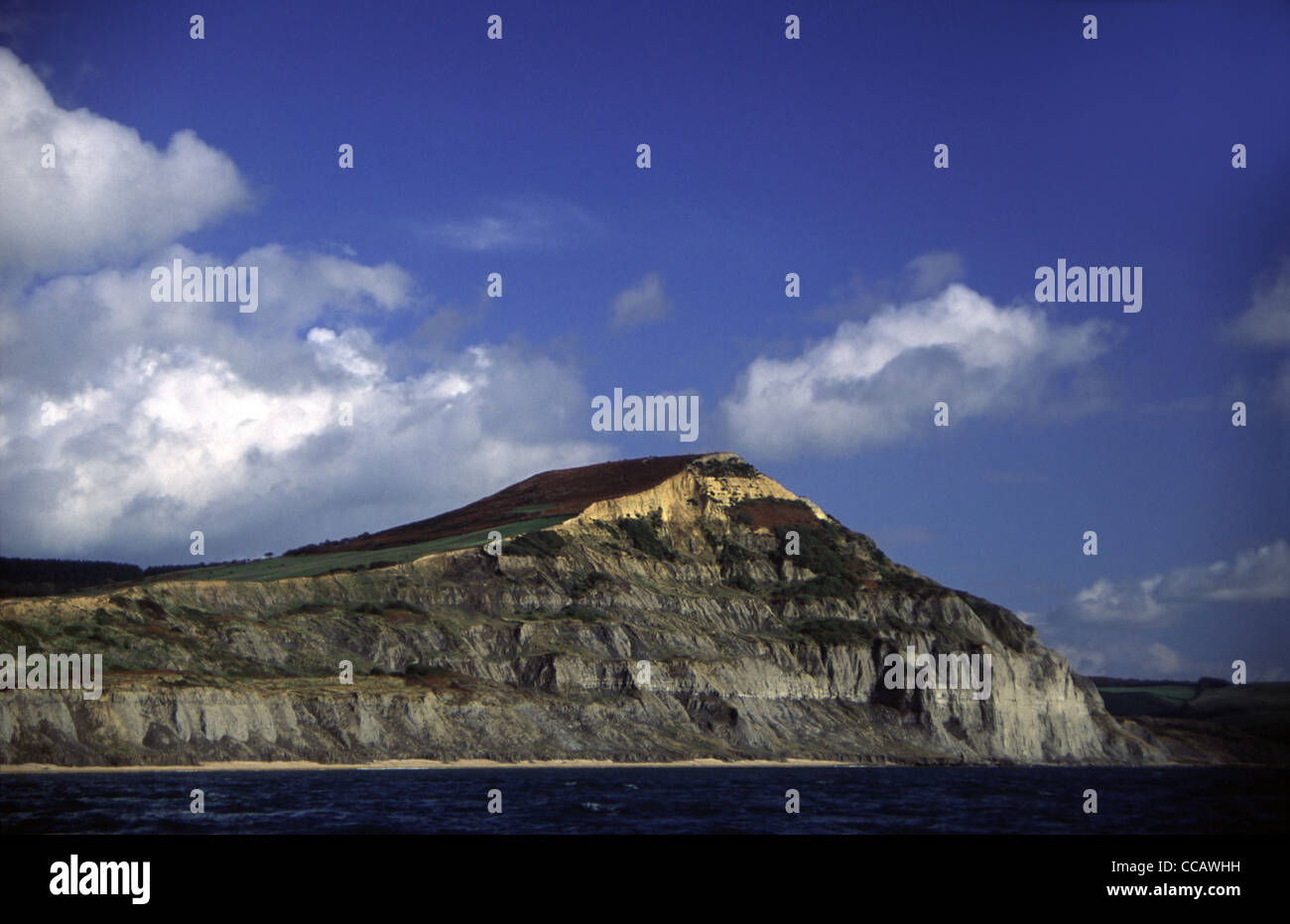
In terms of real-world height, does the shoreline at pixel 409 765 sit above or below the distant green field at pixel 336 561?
below

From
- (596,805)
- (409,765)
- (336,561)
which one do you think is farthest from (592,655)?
(596,805)

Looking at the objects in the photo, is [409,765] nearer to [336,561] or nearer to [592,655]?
[592,655]

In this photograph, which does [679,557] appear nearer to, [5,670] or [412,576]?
[412,576]

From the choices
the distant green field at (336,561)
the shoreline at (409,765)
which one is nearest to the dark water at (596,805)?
the shoreline at (409,765)

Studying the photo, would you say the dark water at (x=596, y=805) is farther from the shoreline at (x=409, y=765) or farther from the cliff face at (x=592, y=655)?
the cliff face at (x=592, y=655)
